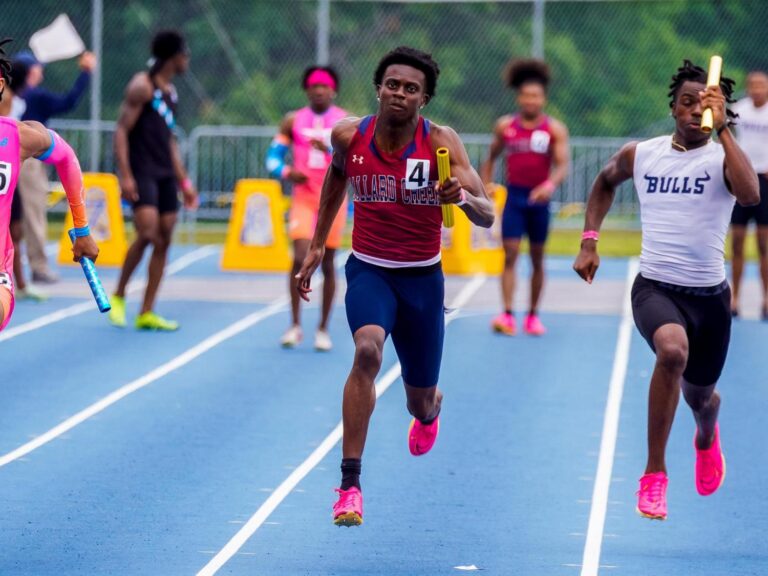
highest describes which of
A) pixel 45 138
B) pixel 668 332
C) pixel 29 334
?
pixel 45 138

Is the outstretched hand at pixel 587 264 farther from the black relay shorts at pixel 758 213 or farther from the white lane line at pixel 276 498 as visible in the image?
the black relay shorts at pixel 758 213

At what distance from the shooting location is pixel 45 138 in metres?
7.00

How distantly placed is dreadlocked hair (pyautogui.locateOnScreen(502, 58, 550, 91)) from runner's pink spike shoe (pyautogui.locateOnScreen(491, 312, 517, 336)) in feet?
6.76

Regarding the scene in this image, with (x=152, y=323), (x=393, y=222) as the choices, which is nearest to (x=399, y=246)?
(x=393, y=222)

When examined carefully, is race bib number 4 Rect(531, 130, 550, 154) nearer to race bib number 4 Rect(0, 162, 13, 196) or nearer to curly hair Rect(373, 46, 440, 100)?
curly hair Rect(373, 46, 440, 100)

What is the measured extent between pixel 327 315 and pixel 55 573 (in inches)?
252

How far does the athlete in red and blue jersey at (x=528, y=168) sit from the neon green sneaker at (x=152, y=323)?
289 centimetres

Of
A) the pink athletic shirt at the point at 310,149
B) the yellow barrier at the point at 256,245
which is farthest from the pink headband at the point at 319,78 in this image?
the yellow barrier at the point at 256,245

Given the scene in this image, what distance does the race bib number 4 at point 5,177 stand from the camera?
667cm

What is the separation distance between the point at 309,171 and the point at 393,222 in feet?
19.0

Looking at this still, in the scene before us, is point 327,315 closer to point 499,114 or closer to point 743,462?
point 743,462

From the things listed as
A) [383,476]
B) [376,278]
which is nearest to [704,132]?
[376,278]

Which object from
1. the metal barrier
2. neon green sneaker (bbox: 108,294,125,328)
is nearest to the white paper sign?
neon green sneaker (bbox: 108,294,125,328)

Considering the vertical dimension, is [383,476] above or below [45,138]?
below
